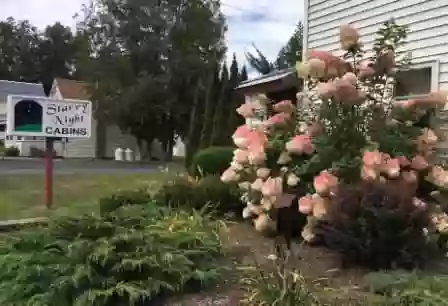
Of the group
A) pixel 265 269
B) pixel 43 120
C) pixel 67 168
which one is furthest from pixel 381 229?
pixel 67 168

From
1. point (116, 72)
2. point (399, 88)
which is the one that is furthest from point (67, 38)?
point (399, 88)

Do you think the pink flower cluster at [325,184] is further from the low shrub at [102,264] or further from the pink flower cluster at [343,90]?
the low shrub at [102,264]

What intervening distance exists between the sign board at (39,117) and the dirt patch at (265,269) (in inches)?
157

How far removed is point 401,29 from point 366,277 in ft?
9.14

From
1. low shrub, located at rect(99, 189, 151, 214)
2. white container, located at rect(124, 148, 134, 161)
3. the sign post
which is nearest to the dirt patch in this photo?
low shrub, located at rect(99, 189, 151, 214)

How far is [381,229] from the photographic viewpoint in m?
4.02

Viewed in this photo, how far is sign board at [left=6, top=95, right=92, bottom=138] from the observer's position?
8.00 m

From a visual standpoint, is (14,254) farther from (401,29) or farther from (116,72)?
(116,72)

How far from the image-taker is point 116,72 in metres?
25.9

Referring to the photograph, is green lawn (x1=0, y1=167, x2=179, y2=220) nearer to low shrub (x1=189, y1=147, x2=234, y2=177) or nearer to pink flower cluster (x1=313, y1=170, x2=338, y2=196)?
low shrub (x1=189, y1=147, x2=234, y2=177)

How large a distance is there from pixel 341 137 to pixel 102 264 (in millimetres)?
2445

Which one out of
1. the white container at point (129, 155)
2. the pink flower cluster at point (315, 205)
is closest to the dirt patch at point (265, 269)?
the pink flower cluster at point (315, 205)

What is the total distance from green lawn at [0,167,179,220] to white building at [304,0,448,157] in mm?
3585

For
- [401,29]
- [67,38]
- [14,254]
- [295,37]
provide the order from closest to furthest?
[14,254] < [401,29] < [295,37] < [67,38]
